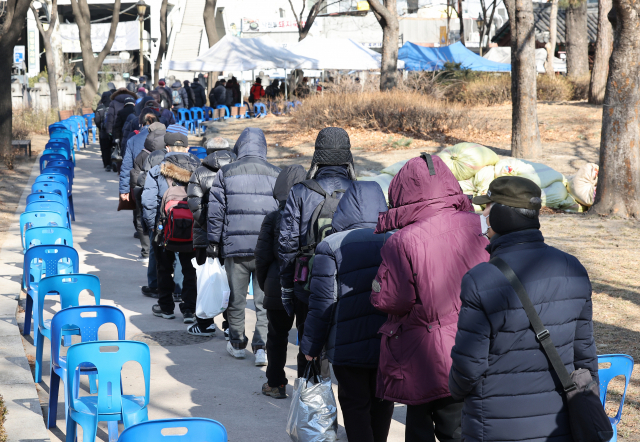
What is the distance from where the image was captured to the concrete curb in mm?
4512

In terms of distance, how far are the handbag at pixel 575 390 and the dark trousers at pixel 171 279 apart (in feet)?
16.0

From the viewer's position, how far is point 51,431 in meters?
4.73

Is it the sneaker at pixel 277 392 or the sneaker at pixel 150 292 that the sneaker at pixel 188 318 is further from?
the sneaker at pixel 277 392

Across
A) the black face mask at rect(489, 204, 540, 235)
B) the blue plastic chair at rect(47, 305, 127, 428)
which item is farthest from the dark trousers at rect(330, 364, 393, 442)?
the blue plastic chair at rect(47, 305, 127, 428)

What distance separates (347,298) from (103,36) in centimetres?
6369

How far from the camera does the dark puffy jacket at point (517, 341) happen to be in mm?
2688

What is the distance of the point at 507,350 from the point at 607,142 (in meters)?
8.38

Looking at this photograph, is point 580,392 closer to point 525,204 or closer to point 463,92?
point 525,204

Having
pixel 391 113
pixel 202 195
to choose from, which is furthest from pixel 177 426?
pixel 391 113

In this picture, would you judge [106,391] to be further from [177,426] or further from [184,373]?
[184,373]

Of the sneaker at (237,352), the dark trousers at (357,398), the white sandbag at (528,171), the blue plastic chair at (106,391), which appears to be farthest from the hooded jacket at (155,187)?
the white sandbag at (528,171)

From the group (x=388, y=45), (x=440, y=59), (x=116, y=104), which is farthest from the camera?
(x=440, y=59)

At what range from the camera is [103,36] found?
6222 cm

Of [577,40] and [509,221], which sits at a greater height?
[577,40]
